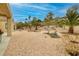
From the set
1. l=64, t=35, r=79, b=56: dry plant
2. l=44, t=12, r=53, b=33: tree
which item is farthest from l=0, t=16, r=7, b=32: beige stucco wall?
l=64, t=35, r=79, b=56: dry plant

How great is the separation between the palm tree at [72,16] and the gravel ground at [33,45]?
181 mm

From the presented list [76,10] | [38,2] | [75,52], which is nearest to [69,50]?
[75,52]

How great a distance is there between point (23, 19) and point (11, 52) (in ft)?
1.25

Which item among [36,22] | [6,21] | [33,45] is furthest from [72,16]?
[6,21]

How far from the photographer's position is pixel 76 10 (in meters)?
2.96

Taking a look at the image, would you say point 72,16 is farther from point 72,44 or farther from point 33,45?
point 33,45

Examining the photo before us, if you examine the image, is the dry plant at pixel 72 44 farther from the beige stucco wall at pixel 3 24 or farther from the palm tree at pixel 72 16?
the beige stucco wall at pixel 3 24

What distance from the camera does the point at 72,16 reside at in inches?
117

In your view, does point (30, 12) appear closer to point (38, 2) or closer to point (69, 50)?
point (38, 2)

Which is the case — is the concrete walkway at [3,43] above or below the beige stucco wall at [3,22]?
below

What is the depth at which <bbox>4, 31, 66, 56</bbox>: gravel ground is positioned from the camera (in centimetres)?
296

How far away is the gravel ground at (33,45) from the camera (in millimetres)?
2961

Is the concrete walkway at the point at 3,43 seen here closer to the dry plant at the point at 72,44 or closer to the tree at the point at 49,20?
the tree at the point at 49,20

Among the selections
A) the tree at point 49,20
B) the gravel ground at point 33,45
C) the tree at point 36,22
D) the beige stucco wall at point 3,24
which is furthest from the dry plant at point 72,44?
the beige stucco wall at point 3,24
